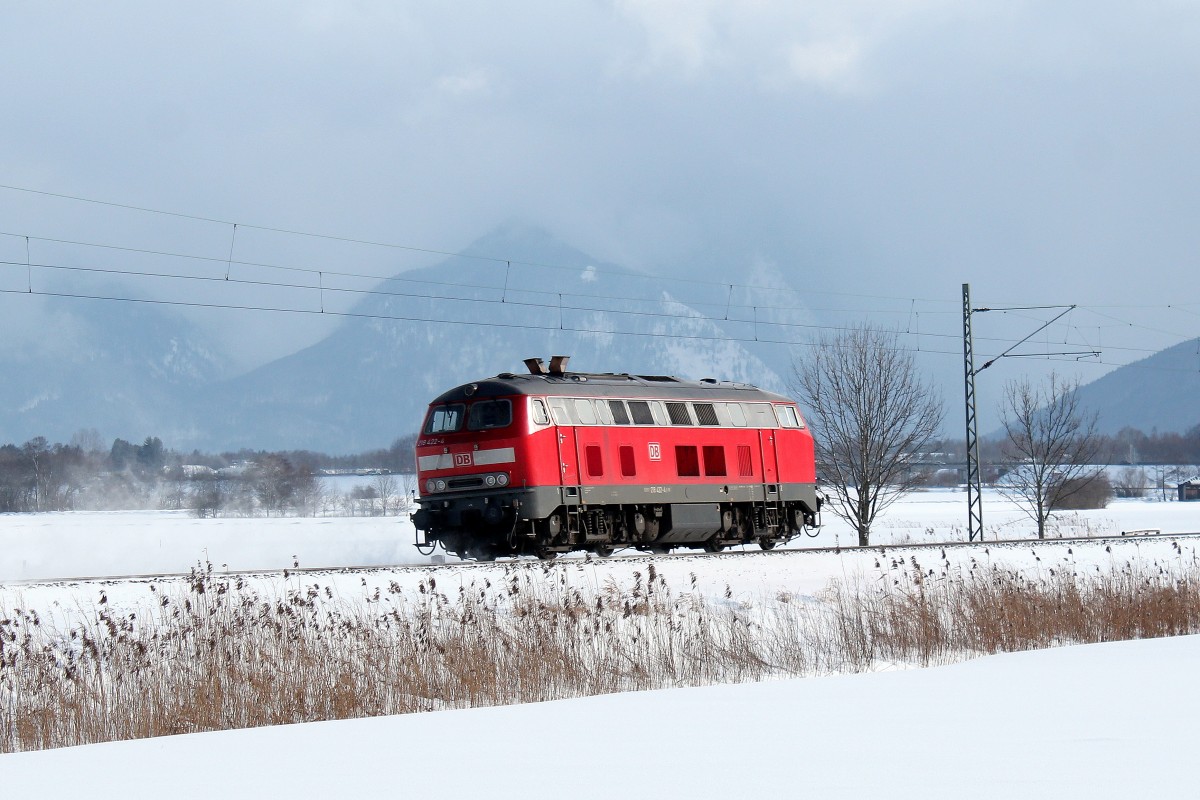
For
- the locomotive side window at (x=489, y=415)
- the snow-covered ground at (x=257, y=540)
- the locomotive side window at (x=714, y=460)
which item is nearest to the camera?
the locomotive side window at (x=489, y=415)

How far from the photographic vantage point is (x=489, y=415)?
26219 millimetres

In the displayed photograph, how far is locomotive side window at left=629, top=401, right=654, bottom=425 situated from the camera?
27.2m

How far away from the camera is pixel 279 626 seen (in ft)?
44.9

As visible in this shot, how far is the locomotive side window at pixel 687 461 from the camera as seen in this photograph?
2777 centimetres

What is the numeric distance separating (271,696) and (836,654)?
6827mm

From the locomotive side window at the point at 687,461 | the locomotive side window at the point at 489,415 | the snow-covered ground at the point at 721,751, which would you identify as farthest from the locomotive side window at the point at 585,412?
the snow-covered ground at the point at 721,751

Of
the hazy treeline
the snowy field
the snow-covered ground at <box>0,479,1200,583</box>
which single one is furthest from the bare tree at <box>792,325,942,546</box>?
the hazy treeline

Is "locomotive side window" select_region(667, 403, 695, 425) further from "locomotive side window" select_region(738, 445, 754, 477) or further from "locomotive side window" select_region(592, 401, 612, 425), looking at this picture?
"locomotive side window" select_region(738, 445, 754, 477)

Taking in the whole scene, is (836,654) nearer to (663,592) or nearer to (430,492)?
(663,592)

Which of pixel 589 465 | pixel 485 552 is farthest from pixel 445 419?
pixel 589 465

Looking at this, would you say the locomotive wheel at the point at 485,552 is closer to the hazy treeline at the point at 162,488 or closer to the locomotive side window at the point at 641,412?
the locomotive side window at the point at 641,412

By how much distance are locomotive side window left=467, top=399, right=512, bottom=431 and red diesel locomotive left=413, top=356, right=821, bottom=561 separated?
3cm

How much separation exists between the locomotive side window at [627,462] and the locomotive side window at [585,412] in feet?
2.91

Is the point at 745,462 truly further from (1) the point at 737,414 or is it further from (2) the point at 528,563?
(2) the point at 528,563
